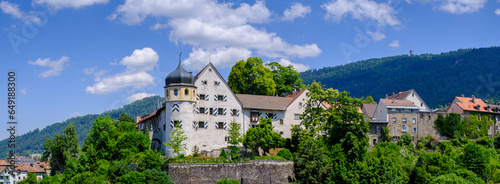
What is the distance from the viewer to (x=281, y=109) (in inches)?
2704

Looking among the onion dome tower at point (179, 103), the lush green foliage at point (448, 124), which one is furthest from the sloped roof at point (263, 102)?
the lush green foliage at point (448, 124)

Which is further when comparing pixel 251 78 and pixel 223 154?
pixel 251 78

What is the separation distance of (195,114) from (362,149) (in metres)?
23.3

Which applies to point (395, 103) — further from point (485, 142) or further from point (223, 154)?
point (223, 154)

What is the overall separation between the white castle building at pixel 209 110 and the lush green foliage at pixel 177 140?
73cm

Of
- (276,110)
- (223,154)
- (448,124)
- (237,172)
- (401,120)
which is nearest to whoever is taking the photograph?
(237,172)

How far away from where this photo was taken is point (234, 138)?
198 ft

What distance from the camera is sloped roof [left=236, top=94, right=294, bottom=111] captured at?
6762 cm

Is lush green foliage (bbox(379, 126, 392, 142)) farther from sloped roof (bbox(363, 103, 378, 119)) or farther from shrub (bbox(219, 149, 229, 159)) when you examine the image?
shrub (bbox(219, 149, 229, 159))

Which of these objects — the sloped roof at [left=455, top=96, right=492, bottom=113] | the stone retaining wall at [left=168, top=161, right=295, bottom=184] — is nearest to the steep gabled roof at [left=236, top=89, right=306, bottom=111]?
the stone retaining wall at [left=168, top=161, right=295, bottom=184]

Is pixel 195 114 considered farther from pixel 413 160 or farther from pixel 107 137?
pixel 413 160

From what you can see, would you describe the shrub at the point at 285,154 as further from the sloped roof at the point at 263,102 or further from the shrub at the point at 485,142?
the shrub at the point at 485,142

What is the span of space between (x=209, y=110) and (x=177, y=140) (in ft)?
26.3

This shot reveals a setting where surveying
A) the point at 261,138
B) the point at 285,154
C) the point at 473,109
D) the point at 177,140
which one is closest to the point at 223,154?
the point at 261,138
